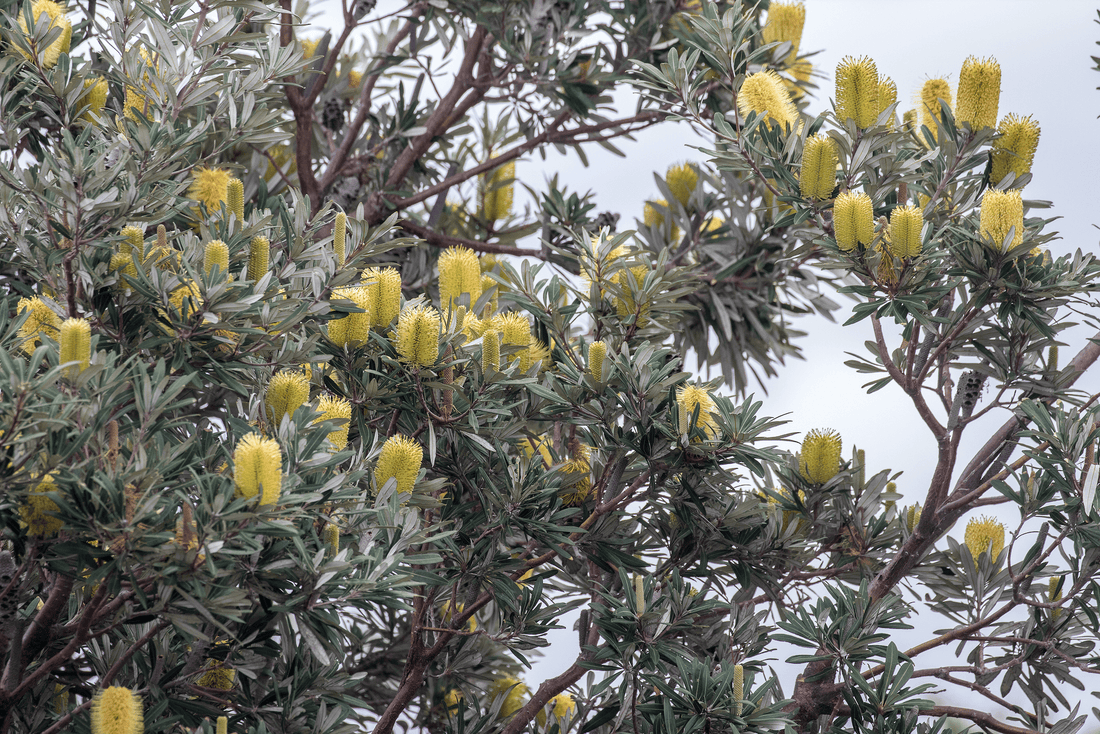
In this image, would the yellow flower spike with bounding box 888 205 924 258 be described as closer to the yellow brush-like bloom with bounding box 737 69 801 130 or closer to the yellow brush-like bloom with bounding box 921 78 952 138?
the yellow brush-like bloom with bounding box 737 69 801 130

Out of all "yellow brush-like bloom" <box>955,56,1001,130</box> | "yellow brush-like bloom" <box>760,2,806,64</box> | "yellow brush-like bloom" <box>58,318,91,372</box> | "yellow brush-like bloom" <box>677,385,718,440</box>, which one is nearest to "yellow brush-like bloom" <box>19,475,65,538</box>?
"yellow brush-like bloom" <box>58,318,91,372</box>

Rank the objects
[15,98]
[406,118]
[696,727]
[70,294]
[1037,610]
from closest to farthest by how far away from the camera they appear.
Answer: [70,294]
[696,727]
[15,98]
[1037,610]
[406,118]

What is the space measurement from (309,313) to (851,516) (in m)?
1.33

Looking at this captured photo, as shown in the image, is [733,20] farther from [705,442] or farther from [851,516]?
[851,516]

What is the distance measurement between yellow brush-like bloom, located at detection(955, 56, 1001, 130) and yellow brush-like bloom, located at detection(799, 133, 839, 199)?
0.98 ft

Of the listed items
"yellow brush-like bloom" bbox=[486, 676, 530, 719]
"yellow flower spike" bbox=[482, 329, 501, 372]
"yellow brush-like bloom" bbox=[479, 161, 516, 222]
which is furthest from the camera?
"yellow brush-like bloom" bbox=[479, 161, 516, 222]

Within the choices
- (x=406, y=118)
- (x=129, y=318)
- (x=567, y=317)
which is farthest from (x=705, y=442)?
(x=406, y=118)

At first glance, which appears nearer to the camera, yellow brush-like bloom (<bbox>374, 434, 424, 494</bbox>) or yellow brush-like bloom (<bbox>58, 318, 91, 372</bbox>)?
yellow brush-like bloom (<bbox>58, 318, 91, 372</bbox>)

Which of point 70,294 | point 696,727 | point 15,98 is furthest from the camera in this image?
point 15,98

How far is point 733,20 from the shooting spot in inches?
74.9

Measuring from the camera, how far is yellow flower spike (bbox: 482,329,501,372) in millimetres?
1660

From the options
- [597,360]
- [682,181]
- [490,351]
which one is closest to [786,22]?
[682,181]

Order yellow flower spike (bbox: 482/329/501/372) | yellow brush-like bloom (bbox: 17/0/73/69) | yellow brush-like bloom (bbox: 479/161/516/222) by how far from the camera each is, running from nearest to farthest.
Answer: yellow flower spike (bbox: 482/329/501/372)
yellow brush-like bloom (bbox: 17/0/73/69)
yellow brush-like bloom (bbox: 479/161/516/222)

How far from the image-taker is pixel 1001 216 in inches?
66.4
